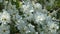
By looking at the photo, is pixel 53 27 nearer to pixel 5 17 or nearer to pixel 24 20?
pixel 24 20

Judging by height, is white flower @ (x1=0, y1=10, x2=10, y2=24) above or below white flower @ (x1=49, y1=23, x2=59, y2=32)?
above

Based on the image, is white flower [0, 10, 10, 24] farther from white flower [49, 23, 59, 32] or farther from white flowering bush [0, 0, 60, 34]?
white flower [49, 23, 59, 32]

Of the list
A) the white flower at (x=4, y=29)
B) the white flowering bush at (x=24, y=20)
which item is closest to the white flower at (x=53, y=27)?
the white flowering bush at (x=24, y=20)

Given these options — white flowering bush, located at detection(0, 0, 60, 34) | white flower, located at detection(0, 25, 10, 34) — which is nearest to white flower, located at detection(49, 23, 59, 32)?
white flowering bush, located at detection(0, 0, 60, 34)

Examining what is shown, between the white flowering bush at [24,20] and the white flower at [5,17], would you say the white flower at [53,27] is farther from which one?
the white flower at [5,17]

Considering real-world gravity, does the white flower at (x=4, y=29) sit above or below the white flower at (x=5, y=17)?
below

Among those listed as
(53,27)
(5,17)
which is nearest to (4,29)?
(5,17)

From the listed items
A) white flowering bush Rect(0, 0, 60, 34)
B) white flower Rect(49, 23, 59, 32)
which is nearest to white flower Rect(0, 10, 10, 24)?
white flowering bush Rect(0, 0, 60, 34)

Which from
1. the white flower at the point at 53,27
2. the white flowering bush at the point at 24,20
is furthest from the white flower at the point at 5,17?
the white flower at the point at 53,27

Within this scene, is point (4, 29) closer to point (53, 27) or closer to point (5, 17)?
point (5, 17)

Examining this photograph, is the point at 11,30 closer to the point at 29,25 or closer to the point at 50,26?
the point at 29,25

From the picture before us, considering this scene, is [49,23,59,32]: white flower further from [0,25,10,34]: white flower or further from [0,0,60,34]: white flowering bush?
[0,25,10,34]: white flower
